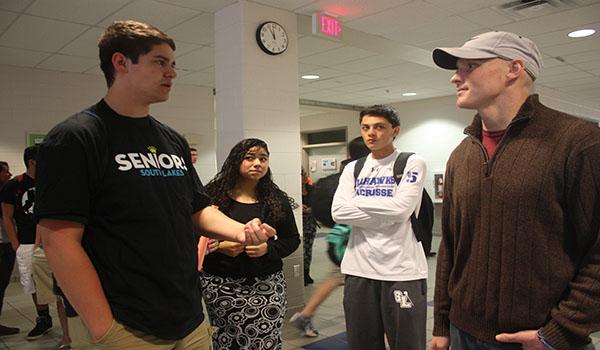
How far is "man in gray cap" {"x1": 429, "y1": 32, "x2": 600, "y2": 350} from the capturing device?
1233mm

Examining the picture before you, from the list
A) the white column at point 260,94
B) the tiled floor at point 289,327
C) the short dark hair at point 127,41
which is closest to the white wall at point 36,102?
the tiled floor at point 289,327

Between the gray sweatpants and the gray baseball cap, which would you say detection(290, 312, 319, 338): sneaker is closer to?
the gray sweatpants

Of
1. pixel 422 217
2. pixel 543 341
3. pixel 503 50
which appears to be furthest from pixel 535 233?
pixel 422 217

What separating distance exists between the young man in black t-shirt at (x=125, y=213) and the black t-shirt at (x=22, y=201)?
3.35m

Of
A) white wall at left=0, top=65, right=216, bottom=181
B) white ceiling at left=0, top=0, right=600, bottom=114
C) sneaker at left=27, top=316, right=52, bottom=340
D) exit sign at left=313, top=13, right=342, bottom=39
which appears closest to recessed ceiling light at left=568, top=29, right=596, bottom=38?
white ceiling at left=0, top=0, right=600, bottom=114

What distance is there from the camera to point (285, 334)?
408cm

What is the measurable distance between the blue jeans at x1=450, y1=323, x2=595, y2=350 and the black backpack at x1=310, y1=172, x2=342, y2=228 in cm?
147

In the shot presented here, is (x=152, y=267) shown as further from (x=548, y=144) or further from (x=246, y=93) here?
(x=246, y=93)

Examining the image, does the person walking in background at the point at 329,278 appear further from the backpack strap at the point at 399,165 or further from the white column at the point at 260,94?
the white column at the point at 260,94

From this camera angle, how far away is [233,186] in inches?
108

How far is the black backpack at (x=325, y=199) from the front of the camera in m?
3.01

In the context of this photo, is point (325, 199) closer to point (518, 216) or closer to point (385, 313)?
point (385, 313)

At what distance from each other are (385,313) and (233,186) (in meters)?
1.18

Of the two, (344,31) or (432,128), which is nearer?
(344,31)
